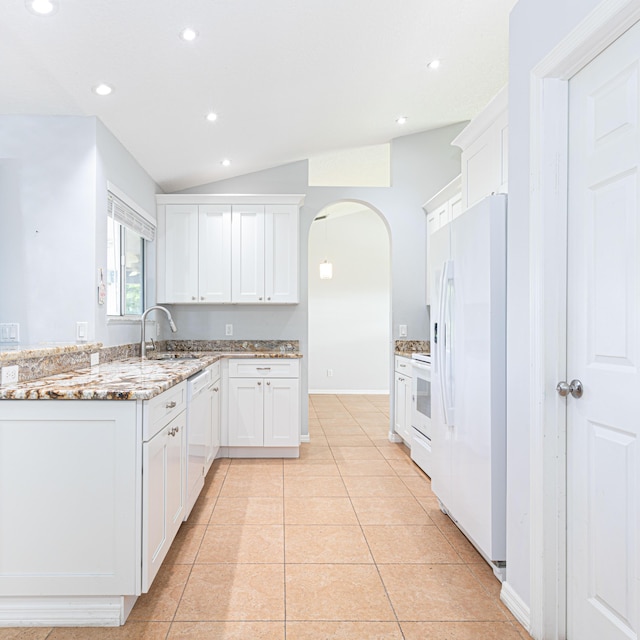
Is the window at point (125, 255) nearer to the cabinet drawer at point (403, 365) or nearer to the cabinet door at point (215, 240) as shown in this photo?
the cabinet door at point (215, 240)

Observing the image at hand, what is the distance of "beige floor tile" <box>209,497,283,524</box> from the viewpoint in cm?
281

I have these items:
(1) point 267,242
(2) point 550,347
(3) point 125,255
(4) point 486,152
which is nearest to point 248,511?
(2) point 550,347

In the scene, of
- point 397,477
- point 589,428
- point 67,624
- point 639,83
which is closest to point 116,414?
point 67,624

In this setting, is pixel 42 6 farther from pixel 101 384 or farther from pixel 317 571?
pixel 317 571

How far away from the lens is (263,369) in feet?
13.5

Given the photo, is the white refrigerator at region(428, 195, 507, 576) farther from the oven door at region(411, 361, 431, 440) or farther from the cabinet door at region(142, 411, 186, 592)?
the cabinet door at region(142, 411, 186, 592)

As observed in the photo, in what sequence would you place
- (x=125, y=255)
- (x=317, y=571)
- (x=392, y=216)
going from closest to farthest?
(x=317, y=571) < (x=125, y=255) < (x=392, y=216)

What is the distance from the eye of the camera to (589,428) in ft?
5.26

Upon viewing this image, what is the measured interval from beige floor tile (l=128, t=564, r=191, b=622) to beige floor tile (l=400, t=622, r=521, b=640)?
3.01 ft

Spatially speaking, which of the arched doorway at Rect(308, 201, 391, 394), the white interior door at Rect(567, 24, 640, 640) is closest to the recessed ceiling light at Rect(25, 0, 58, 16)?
the white interior door at Rect(567, 24, 640, 640)

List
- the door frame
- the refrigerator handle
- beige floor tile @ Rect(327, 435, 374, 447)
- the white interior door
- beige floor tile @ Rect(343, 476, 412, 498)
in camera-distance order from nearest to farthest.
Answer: the white interior door → the door frame → the refrigerator handle → beige floor tile @ Rect(343, 476, 412, 498) → beige floor tile @ Rect(327, 435, 374, 447)

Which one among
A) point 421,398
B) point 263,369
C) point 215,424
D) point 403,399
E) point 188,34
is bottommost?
point 215,424

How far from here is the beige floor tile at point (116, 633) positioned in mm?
1724

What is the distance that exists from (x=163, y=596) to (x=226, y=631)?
1.26ft
